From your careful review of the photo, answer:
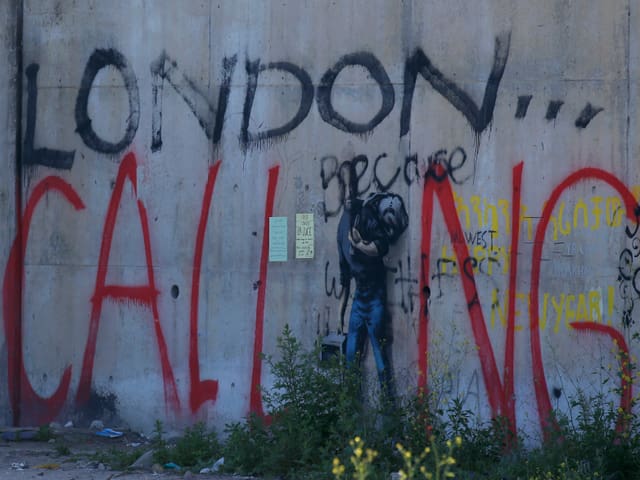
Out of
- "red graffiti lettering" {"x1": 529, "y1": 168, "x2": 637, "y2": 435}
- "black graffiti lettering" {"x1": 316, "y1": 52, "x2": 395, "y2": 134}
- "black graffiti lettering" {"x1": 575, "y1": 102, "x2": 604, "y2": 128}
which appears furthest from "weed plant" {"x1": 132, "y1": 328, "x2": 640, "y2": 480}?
"black graffiti lettering" {"x1": 575, "y1": 102, "x2": 604, "y2": 128}

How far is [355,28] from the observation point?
291 inches

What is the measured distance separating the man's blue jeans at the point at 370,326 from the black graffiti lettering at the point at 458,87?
1.24m

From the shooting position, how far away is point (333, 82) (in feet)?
24.4

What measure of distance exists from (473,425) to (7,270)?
382cm

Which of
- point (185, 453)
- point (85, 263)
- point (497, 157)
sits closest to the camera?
point (185, 453)

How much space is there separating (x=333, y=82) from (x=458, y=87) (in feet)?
3.08

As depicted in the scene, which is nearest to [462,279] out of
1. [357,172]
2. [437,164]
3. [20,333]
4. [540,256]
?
[540,256]

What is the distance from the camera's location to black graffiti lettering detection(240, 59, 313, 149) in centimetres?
747

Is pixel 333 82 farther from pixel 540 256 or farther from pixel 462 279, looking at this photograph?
pixel 540 256

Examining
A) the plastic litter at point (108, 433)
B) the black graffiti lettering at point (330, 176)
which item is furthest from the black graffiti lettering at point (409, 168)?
the plastic litter at point (108, 433)

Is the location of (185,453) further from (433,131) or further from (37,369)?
(433,131)

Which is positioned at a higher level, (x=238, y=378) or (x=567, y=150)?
(x=567, y=150)

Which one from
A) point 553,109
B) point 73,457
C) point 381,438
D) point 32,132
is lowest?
point 73,457

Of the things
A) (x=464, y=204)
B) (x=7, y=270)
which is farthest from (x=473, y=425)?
(x=7, y=270)
